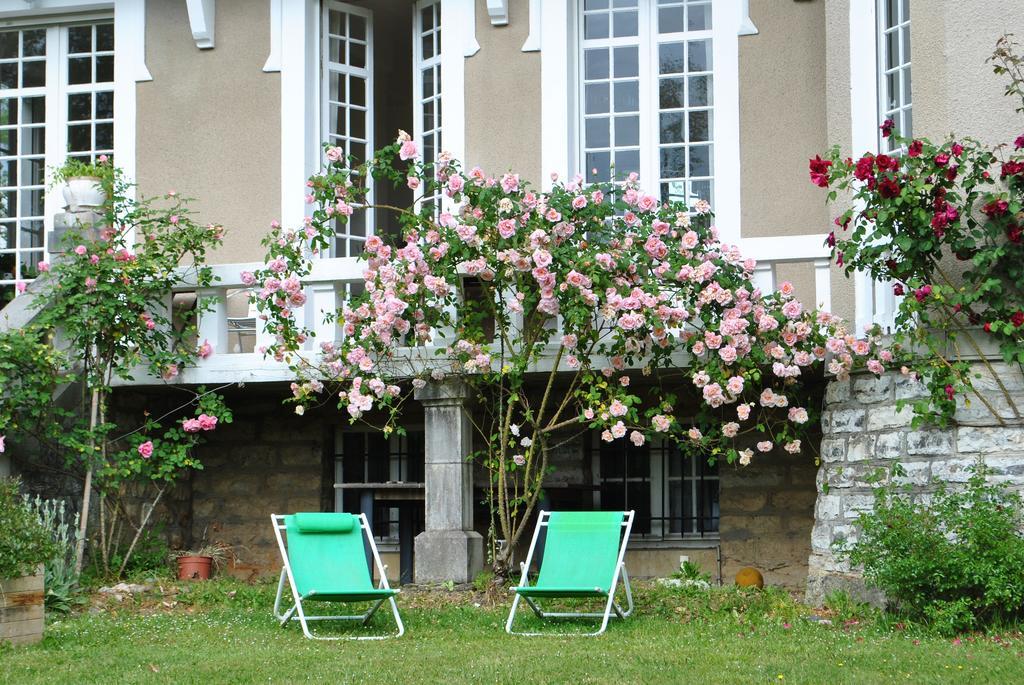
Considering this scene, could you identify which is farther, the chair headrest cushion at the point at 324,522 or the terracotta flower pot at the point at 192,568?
the terracotta flower pot at the point at 192,568

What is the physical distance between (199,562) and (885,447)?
5.19 meters

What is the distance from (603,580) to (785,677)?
2.09 meters

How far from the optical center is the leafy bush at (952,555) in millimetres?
7375

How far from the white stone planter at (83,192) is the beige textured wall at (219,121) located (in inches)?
43.3

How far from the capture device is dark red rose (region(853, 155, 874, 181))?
801 centimetres

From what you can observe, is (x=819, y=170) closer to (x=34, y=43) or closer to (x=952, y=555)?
(x=952, y=555)

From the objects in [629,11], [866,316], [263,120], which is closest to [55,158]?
[263,120]

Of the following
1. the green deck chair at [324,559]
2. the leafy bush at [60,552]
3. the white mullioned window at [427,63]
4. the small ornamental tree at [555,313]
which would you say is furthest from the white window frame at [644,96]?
the leafy bush at [60,552]

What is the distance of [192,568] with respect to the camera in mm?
10539

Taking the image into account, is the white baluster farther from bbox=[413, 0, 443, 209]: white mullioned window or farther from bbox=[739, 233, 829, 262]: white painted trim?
bbox=[739, 233, 829, 262]: white painted trim

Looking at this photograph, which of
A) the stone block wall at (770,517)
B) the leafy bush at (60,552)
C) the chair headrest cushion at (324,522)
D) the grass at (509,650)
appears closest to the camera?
the grass at (509,650)

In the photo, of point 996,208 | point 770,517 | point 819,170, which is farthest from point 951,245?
point 770,517

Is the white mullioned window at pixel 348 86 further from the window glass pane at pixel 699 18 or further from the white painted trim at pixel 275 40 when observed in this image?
the window glass pane at pixel 699 18

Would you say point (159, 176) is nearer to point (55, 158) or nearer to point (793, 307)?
point (55, 158)
